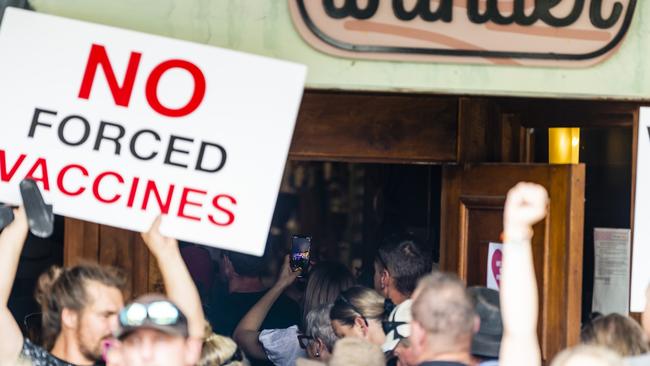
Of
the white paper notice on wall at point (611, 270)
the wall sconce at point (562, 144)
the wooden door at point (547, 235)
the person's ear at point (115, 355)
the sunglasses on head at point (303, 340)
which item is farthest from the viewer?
the wall sconce at point (562, 144)

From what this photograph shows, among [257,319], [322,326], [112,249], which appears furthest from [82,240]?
[322,326]

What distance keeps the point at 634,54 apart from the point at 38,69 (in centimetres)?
245

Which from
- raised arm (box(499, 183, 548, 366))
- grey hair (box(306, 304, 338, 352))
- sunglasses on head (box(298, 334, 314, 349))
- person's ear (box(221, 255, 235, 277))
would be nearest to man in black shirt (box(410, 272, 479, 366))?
raised arm (box(499, 183, 548, 366))

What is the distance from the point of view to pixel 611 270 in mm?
7824

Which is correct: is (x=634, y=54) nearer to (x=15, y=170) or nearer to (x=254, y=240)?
(x=254, y=240)

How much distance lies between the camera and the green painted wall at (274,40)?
18.5ft

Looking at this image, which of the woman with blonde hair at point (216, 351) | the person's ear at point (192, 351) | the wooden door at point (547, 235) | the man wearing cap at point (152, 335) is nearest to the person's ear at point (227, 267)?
the wooden door at point (547, 235)

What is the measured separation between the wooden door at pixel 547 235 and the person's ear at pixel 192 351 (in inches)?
81.3

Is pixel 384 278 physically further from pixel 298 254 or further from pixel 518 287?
pixel 518 287

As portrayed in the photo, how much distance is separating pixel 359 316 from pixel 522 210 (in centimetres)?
203

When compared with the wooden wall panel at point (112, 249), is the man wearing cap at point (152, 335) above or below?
below

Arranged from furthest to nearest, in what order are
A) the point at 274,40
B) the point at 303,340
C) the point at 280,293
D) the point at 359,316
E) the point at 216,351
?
the point at 280,293 → the point at 303,340 → the point at 359,316 → the point at 274,40 → the point at 216,351

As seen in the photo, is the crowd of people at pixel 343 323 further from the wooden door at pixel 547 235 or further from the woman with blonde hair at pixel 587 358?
the wooden door at pixel 547 235

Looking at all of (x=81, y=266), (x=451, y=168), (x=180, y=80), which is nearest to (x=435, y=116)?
(x=451, y=168)
